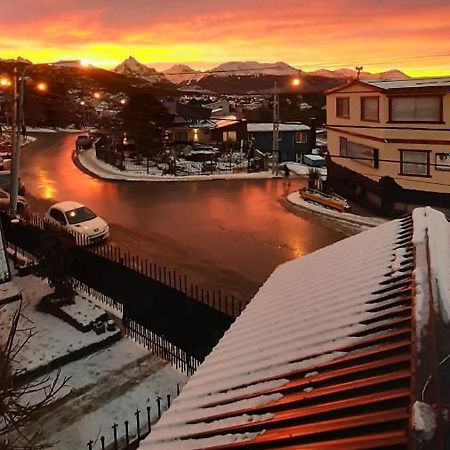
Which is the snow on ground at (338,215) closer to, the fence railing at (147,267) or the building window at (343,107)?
the building window at (343,107)

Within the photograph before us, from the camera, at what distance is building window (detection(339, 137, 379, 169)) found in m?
26.4

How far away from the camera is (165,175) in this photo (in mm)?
37531

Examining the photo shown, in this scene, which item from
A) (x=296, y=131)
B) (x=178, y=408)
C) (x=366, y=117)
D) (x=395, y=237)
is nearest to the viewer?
(x=178, y=408)

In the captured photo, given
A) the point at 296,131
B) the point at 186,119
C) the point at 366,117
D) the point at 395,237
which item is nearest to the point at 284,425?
the point at 395,237

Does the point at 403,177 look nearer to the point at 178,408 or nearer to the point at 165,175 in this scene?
the point at 165,175

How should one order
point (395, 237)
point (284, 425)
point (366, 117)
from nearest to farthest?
point (284, 425) → point (395, 237) → point (366, 117)

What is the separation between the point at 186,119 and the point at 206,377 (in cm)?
5881

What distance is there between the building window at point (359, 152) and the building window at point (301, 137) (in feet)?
73.3

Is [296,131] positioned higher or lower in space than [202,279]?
higher

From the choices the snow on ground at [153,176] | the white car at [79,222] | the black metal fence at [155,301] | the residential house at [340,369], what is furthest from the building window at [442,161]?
the residential house at [340,369]

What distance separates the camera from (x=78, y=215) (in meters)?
21.0

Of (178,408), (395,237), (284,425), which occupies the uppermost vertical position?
(395,237)

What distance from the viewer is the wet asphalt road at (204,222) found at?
17.6 m

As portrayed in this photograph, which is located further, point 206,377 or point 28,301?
point 28,301
